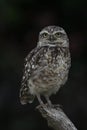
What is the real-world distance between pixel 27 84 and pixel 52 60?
1.33ft

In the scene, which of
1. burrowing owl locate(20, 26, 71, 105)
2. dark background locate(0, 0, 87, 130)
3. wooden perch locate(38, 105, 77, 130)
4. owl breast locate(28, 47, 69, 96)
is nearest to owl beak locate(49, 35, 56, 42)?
burrowing owl locate(20, 26, 71, 105)

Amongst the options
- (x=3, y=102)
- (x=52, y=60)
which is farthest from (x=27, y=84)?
(x=3, y=102)

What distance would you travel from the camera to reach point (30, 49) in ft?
55.6

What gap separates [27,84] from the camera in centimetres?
1332

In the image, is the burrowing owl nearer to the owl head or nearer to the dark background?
the owl head

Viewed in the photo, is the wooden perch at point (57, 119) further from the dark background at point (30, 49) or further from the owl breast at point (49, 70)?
the dark background at point (30, 49)

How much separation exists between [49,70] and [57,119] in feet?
3.14

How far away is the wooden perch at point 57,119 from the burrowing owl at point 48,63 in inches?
19.8

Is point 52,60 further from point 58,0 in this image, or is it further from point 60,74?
point 58,0

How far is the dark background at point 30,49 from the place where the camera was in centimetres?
1661

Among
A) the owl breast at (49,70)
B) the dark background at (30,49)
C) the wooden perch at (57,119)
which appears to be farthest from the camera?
the dark background at (30,49)

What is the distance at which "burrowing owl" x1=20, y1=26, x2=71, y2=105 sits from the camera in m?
13.1

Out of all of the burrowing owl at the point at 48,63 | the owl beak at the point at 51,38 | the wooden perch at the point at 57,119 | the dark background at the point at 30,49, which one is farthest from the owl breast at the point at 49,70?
the dark background at the point at 30,49

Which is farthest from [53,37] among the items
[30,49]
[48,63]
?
[30,49]
